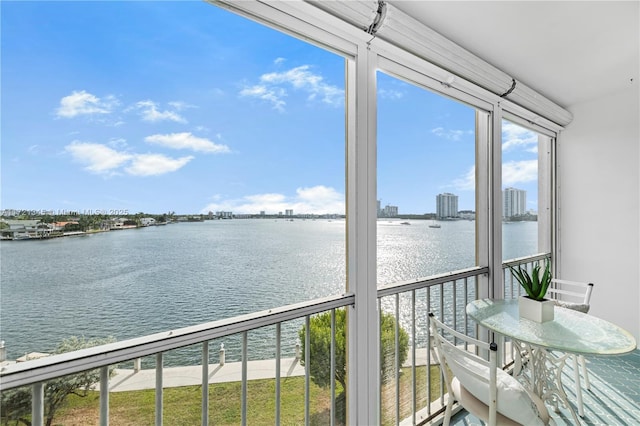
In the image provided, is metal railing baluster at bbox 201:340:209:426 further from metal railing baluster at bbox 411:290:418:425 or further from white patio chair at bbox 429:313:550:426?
metal railing baluster at bbox 411:290:418:425

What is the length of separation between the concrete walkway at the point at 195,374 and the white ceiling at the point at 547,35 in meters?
1.98

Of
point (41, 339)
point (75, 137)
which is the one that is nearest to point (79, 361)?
point (41, 339)

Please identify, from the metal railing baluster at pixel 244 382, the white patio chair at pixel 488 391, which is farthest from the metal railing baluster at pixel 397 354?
the metal railing baluster at pixel 244 382

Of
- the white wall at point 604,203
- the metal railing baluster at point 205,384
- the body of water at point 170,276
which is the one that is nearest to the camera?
the body of water at point 170,276

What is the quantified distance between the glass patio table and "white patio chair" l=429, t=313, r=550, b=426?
26 centimetres

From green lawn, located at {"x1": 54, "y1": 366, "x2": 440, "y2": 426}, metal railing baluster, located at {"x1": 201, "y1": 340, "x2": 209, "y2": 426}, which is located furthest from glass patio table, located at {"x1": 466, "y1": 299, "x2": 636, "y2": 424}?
metal railing baluster, located at {"x1": 201, "y1": 340, "x2": 209, "y2": 426}

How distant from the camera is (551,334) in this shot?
5.02ft

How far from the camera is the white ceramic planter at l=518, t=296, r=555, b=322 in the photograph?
5.54 feet

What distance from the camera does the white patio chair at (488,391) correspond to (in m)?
1.26

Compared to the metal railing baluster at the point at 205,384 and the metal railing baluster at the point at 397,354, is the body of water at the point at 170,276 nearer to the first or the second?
the metal railing baluster at the point at 205,384

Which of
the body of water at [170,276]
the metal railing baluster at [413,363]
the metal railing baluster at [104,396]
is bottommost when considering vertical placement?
the metal railing baluster at [413,363]

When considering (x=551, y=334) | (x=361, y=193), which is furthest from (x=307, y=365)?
(x=551, y=334)

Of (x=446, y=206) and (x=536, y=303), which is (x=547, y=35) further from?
(x=536, y=303)

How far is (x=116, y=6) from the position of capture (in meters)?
1.03
